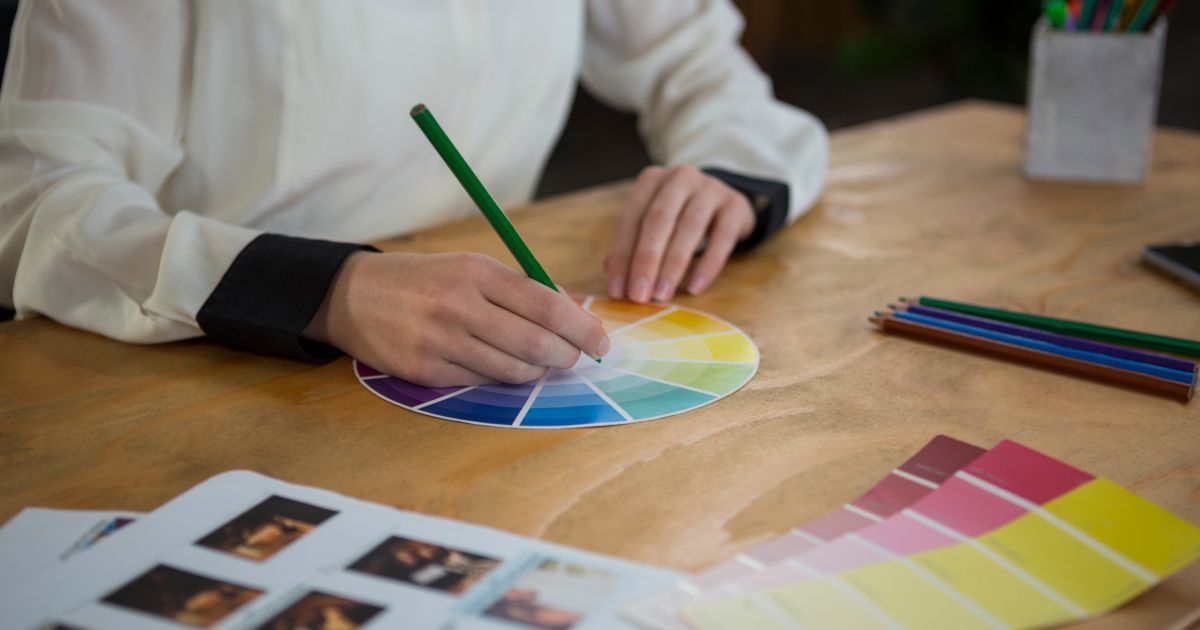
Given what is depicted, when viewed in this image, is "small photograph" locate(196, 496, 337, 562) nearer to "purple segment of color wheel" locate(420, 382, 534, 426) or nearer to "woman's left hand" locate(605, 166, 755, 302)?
"purple segment of color wheel" locate(420, 382, 534, 426)

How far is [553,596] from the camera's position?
20.1 inches

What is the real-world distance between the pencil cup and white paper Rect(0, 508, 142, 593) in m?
1.07

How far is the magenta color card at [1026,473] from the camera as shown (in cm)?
60

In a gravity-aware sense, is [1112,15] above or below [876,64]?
above

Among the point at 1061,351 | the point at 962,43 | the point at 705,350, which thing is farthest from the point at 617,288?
the point at 962,43

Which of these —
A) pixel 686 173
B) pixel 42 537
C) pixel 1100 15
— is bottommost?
pixel 42 537

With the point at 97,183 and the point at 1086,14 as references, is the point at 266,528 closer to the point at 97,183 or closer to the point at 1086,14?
the point at 97,183

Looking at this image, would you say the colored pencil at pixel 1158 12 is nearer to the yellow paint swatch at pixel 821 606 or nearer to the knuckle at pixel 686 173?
the knuckle at pixel 686 173

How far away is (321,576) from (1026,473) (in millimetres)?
383

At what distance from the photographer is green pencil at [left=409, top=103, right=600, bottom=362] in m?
0.71

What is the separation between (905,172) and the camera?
133cm

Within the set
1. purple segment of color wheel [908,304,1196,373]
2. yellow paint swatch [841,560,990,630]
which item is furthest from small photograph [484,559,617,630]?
purple segment of color wheel [908,304,1196,373]

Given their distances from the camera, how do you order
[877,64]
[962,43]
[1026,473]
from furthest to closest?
[877,64]
[962,43]
[1026,473]

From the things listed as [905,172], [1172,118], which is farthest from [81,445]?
[1172,118]
